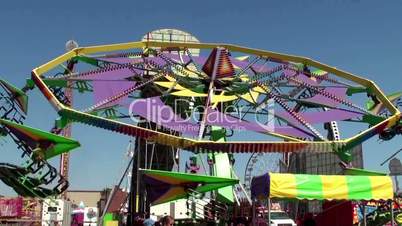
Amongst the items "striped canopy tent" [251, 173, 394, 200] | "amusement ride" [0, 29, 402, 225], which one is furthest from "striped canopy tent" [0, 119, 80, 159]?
"striped canopy tent" [251, 173, 394, 200]

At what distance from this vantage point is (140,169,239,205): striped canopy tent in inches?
896

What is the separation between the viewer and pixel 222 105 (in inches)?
1217

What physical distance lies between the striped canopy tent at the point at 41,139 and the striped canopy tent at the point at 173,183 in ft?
12.8

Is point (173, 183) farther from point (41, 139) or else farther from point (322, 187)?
point (322, 187)

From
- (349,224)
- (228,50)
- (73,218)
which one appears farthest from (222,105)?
(349,224)

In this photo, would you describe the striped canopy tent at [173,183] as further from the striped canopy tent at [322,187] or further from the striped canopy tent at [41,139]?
the striped canopy tent at [322,187]

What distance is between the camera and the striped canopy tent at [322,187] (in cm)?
1602

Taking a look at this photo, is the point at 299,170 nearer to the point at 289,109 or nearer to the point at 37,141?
the point at 289,109

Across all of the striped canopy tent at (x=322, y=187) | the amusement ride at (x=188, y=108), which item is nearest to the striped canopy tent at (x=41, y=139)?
the amusement ride at (x=188, y=108)

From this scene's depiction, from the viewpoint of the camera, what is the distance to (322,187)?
53.8 ft

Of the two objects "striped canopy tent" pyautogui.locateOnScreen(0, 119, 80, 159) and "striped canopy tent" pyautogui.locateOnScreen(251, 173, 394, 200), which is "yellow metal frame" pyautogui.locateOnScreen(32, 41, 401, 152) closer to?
"striped canopy tent" pyautogui.locateOnScreen(0, 119, 80, 159)

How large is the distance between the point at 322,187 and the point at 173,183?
326 inches

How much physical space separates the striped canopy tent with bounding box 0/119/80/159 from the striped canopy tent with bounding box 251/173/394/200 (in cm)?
1068

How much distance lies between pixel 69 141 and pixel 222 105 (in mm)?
9881
